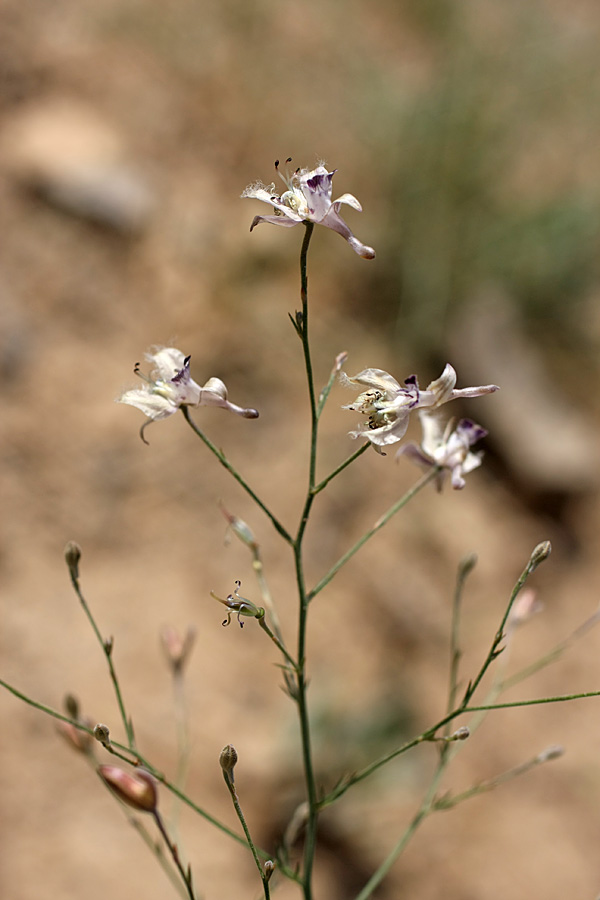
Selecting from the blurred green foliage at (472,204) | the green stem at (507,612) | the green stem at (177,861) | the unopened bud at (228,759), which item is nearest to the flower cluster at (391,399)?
the green stem at (507,612)

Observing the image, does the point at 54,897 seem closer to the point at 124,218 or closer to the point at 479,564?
the point at 479,564

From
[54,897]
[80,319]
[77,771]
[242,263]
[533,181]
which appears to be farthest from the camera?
[533,181]

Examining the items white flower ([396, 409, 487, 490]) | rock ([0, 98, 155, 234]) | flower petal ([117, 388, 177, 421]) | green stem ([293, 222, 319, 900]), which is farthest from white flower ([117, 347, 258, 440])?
rock ([0, 98, 155, 234])

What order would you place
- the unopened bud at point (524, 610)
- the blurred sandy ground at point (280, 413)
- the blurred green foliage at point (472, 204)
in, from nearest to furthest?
the unopened bud at point (524, 610) < the blurred sandy ground at point (280, 413) < the blurred green foliage at point (472, 204)

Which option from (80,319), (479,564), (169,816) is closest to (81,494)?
(80,319)

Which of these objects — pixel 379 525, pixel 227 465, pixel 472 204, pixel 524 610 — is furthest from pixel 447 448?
pixel 472 204

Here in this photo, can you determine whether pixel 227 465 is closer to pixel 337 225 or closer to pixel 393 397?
pixel 393 397

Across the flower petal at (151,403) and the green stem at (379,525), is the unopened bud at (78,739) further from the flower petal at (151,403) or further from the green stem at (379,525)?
the flower petal at (151,403)
